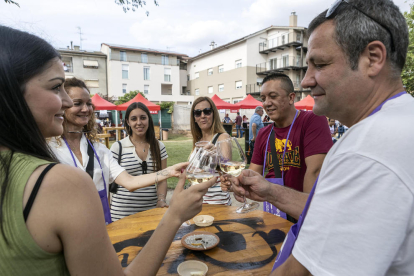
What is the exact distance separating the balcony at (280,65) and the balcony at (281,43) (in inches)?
57.3

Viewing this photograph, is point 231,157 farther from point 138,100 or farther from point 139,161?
point 138,100

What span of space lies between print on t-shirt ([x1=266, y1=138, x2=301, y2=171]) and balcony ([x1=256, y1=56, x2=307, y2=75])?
97.9 ft

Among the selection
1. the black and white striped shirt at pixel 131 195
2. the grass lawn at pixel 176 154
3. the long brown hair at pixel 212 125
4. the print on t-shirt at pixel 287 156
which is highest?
the long brown hair at pixel 212 125

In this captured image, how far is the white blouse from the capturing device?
2550 mm

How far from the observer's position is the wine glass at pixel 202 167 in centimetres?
163

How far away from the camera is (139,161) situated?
11.3 feet

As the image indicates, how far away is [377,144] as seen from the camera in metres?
0.81

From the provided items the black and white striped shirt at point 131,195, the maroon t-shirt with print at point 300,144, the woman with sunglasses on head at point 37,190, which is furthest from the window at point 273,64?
the woman with sunglasses on head at point 37,190

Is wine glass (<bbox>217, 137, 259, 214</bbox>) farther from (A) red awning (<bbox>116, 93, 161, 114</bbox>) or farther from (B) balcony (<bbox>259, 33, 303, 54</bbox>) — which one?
(B) balcony (<bbox>259, 33, 303, 54</bbox>)

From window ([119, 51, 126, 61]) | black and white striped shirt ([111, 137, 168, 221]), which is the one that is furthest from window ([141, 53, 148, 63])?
black and white striped shirt ([111, 137, 168, 221])

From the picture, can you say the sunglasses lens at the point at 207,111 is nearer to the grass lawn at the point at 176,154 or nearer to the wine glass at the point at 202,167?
the wine glass at the point at 202,167

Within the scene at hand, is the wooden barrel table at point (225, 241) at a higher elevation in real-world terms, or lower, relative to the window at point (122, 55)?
lower

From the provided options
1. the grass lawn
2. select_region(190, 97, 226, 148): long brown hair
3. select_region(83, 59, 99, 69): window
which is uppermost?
select_region(83, 59, 99, 69): window

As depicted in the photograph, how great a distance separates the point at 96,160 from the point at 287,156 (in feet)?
7.60
